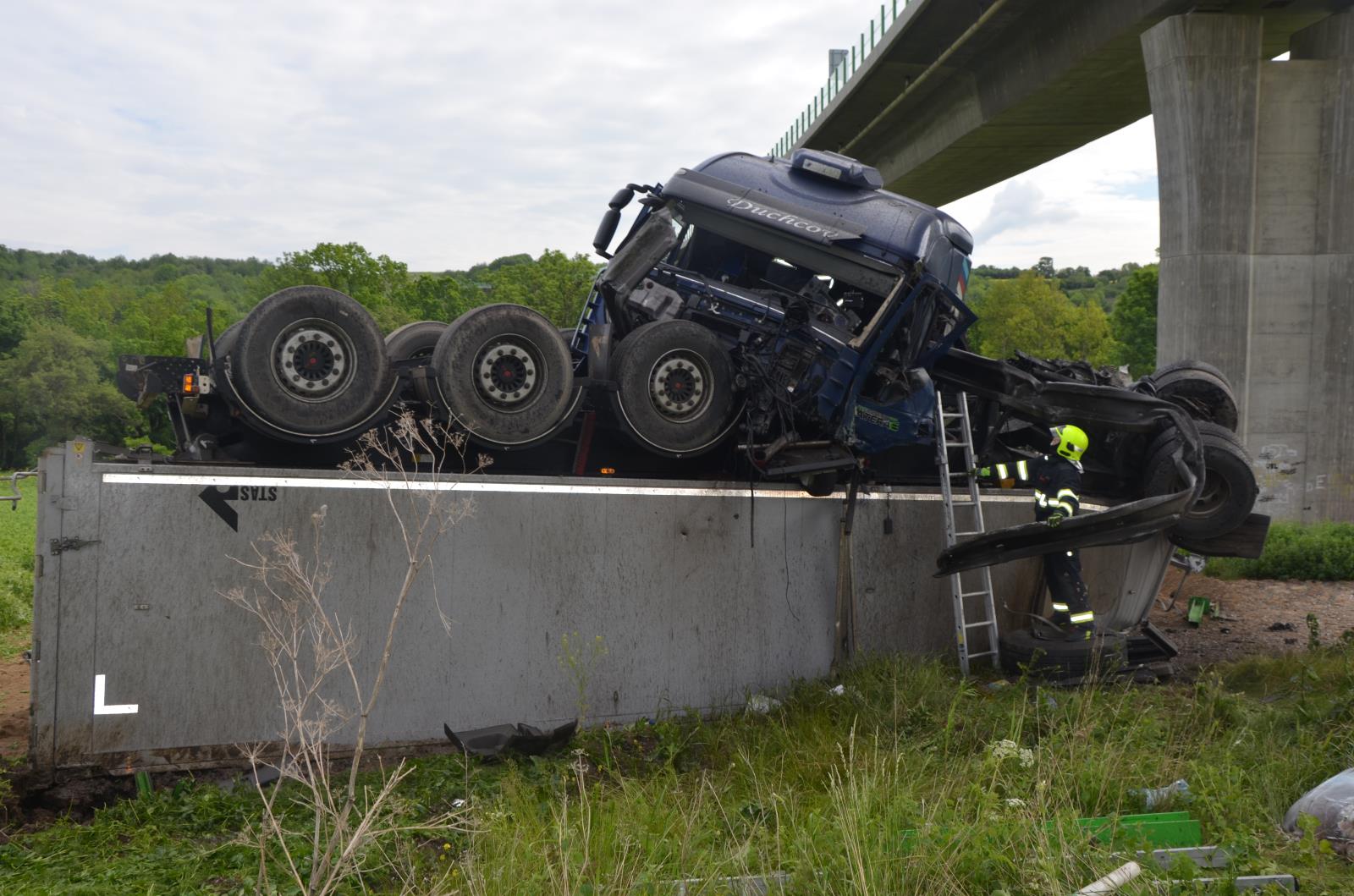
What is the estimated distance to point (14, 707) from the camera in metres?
6.75

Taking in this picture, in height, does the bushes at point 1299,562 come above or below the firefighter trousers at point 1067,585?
below

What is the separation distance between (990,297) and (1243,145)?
50.8 meters

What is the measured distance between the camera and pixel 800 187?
6684 mm

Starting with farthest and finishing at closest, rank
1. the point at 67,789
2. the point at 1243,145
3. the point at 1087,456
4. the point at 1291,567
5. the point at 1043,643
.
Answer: the point at 1243,145, the point at 1291,567, the point at 1087,456, the point at 1043,643, the point at 67,789

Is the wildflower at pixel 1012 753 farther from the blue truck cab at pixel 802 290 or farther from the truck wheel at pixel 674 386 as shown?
the truck wheel at pixel 674 386

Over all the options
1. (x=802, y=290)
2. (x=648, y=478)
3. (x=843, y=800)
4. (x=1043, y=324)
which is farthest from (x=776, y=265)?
(x=1043, y=324)

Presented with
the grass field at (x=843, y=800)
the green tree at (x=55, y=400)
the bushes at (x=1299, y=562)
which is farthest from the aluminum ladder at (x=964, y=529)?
the green tree at (x=55, y=400)

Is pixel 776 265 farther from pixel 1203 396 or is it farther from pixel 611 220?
pixel 1203 396

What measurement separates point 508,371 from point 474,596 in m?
1.23

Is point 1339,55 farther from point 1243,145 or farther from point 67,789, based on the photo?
point 67,789

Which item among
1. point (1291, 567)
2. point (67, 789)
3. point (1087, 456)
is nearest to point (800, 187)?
point (1087, 456)

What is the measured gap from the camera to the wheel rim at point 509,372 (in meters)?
5.81

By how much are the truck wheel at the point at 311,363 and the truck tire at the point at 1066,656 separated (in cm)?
411

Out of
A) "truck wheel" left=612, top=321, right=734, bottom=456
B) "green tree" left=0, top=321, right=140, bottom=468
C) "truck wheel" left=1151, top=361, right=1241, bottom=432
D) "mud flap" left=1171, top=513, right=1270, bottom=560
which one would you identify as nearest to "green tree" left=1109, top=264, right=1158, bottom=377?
"green tree" left=0, top=321, right=140, bottom=468
